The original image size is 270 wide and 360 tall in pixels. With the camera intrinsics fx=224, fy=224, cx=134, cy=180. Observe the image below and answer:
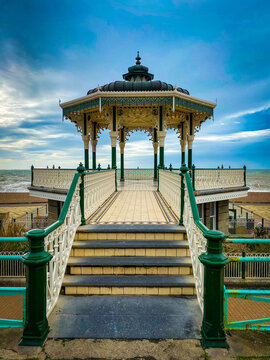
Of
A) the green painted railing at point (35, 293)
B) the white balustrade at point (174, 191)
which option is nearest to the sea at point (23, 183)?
the white balustrade at point (174, 191)

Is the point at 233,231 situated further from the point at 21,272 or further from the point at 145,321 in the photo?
the point at 145,321

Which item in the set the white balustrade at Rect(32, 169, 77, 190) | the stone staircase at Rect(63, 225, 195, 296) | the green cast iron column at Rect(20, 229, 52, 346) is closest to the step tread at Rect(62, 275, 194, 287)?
the stone staircase at Rect(63, 225, 195, 296)

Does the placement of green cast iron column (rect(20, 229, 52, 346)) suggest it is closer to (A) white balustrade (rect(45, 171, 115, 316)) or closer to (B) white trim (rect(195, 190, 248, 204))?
(A) white balustrade (rect(45, 171, 115, 316))

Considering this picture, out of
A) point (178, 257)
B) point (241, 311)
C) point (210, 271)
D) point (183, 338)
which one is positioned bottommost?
point (241, 311)

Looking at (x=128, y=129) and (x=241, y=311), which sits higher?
Answer: (x=128, y=129)

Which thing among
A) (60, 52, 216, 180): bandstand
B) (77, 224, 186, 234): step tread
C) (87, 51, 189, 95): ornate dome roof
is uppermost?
(87, 51, 189, 95): ornate dome roof

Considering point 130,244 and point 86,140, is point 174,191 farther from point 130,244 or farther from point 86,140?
point 86,140

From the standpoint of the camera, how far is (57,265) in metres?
3.28

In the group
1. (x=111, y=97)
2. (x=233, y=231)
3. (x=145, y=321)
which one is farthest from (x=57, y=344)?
(x=233, y=231)

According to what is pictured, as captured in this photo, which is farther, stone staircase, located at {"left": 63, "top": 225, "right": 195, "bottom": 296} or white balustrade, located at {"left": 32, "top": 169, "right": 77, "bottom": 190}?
white balustrade, located at {"left": 32, "top": 169, "right": 77, "bottom": 190}

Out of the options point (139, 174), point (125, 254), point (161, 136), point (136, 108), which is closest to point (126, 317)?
point (125, 254)

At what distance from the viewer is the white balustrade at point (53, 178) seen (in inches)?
441

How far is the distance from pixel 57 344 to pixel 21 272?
8.24 meters

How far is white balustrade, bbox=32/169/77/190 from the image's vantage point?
36.7 feet
